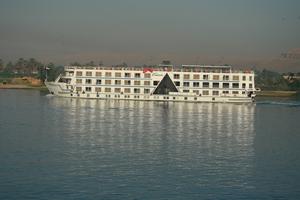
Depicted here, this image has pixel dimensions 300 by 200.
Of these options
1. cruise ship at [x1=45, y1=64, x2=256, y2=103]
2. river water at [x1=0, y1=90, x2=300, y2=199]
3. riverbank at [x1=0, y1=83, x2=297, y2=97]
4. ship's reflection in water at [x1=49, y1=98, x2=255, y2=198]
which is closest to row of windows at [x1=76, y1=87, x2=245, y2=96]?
cruise ship at [x1=45, y1=64, x2=256, y2=103]

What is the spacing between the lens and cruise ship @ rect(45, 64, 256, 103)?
7531 cm

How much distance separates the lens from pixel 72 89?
7675cm

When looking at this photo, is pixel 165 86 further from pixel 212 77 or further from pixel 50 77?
pixel 50 77

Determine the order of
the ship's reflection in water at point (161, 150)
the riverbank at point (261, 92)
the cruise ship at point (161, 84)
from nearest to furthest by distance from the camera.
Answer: the ship's reflection in water at point (161, 150) → the cruise ship at point (161, 84) → the riverbank at point (261, 92)

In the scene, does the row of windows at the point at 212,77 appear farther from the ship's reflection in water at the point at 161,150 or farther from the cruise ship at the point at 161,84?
the ship's reflection in water at the point at 161,150

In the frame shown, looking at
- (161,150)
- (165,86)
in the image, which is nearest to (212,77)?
(165,86)

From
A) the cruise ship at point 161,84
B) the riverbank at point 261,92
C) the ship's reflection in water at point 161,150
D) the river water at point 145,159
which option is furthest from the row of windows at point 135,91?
the riverbank at point 261,92

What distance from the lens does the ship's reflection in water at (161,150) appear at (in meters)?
22.8

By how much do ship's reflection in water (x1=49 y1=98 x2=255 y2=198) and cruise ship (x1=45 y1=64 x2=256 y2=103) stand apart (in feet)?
74.6

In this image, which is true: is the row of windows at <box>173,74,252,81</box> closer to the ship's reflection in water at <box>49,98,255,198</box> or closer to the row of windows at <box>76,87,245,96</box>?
the row of windows at <box>76,87,245,96</box>

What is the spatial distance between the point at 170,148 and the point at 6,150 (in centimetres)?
886

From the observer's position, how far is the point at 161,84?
75.9 metres

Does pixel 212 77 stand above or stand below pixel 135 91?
above

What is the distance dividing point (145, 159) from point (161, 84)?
48.6m
